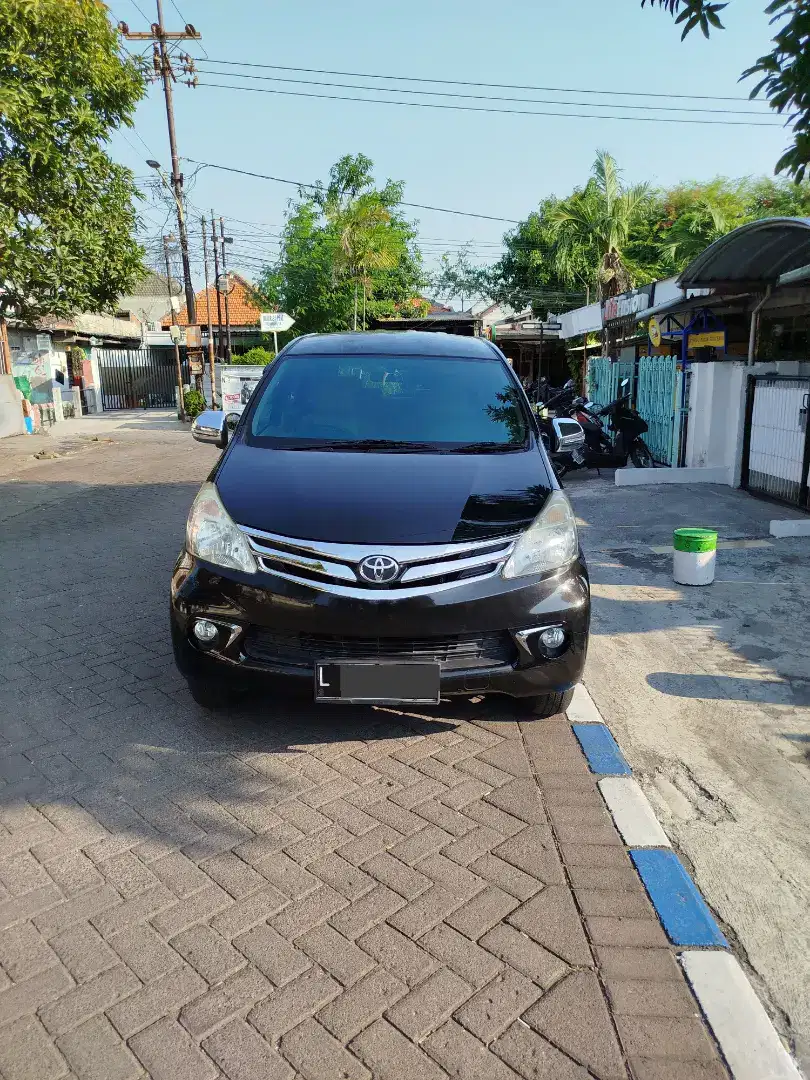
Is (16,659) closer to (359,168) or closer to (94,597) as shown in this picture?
(94,597)

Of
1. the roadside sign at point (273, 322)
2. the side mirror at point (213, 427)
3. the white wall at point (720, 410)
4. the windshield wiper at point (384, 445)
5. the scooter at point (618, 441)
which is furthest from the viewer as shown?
the roadside sign at point (273, 322)

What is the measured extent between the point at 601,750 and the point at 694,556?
285 cm

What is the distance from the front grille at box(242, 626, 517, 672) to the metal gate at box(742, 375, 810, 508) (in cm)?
597

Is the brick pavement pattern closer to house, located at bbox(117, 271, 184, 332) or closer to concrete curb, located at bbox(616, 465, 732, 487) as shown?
concrete curb, located at bbox(616, 465, 732, 487)

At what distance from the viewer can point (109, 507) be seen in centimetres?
1012

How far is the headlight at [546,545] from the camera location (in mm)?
3398

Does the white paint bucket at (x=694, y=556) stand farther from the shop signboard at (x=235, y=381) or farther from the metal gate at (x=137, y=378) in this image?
the metal gate at (x=137, y=378)

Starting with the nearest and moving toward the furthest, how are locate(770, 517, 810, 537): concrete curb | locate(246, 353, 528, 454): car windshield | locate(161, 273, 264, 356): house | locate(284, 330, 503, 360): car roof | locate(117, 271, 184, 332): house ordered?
locate(246, 353, 528, 454): car windshield → locate(284, 330, 503, 360): car roof → locate(770, 517, 810, 537): concrete curb → locate(161, 273, 264, 356): house → locate(117, 271, 184, 332): house

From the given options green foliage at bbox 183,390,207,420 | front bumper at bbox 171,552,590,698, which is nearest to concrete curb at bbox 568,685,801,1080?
front bumper at bbox 171,552,590,698

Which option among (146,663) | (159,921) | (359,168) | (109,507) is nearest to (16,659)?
(146,663)

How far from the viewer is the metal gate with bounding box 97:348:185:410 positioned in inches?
1444

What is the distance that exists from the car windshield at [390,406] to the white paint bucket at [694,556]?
84.1 inches

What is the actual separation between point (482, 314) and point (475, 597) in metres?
40.0

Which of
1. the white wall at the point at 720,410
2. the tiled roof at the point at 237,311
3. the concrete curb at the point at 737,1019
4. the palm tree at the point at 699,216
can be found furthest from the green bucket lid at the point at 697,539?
the tiled roof at the point at 237,311
